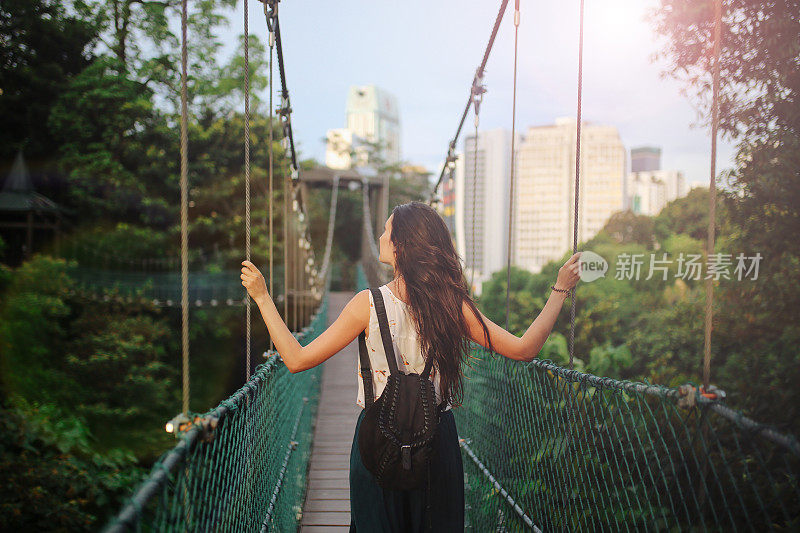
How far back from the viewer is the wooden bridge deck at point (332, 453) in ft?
7.74

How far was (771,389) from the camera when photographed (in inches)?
151

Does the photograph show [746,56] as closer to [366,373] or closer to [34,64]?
[366,373]

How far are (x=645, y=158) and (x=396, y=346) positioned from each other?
103ft

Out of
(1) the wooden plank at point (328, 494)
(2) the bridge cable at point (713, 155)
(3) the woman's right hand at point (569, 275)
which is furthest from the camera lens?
(1) the wooden plank at point (328, 494)

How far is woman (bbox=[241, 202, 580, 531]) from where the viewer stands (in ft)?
3.47

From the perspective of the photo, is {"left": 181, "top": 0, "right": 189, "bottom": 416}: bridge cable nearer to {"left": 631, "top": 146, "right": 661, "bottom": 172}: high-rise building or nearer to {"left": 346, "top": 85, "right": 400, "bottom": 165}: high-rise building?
{"left": 631, "top": 146, "right": 661, "bottom": 172}: high-rise building

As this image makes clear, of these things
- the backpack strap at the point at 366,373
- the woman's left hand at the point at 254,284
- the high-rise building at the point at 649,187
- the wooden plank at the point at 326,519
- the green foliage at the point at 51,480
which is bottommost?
the green foliage at the point at 51,480

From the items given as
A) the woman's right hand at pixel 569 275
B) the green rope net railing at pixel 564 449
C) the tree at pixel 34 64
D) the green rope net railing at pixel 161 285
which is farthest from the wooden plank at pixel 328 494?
the tree at pixel 34 64

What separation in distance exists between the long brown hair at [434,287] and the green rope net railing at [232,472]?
37 cm

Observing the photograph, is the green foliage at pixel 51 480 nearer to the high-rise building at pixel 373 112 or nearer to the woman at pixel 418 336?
the woman at pixel 418 336

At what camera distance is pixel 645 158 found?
96.5 feet

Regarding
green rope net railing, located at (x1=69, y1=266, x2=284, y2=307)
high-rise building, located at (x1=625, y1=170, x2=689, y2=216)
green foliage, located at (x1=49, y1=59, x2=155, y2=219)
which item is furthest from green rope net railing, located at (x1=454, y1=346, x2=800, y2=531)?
high-rise building, located at (x1=625, y1=170, x2=689, y2=216)

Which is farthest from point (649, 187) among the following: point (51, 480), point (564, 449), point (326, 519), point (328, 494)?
point (564, 449)

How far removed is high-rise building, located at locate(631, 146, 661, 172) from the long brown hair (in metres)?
30.1
